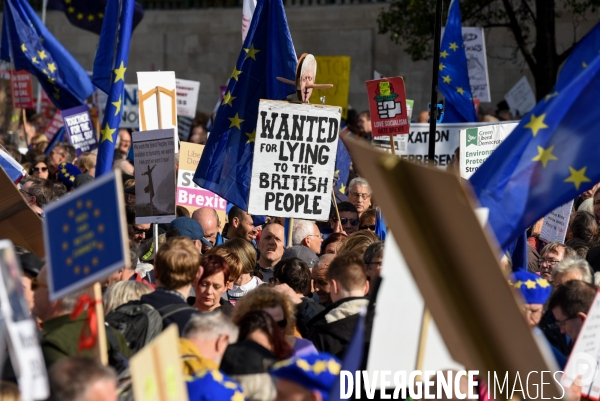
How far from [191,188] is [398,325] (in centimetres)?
591

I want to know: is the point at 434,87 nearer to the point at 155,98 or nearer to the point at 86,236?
the point at 155,98

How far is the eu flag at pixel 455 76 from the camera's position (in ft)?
43.9

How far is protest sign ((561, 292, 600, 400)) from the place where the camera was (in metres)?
4.43

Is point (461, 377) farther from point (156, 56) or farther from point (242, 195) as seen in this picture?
point (156, 56)

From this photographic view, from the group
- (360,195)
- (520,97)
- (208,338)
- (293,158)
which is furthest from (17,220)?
(520,97)

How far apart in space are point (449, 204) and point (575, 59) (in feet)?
11.4

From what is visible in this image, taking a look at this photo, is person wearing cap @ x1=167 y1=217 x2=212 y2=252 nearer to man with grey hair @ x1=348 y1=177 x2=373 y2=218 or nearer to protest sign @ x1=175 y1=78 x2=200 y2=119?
man with grey hair @ x1=348 y1=177 x2=373 y2=218

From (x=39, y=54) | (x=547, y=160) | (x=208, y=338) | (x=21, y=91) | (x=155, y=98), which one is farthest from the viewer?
(x=21, y=91)

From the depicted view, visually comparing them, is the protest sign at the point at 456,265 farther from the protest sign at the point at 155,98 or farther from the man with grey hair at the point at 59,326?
the protest sign at the point at 155,98

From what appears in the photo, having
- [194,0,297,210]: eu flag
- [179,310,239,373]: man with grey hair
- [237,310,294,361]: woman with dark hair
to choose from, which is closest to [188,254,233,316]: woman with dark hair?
[237,310,294,361]: woman with dark hair

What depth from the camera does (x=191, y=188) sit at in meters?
9.78

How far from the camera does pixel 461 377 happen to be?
408cm

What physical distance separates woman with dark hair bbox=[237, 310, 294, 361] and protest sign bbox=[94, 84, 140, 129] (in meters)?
12.9

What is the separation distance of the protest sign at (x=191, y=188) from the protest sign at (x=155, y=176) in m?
1.86
